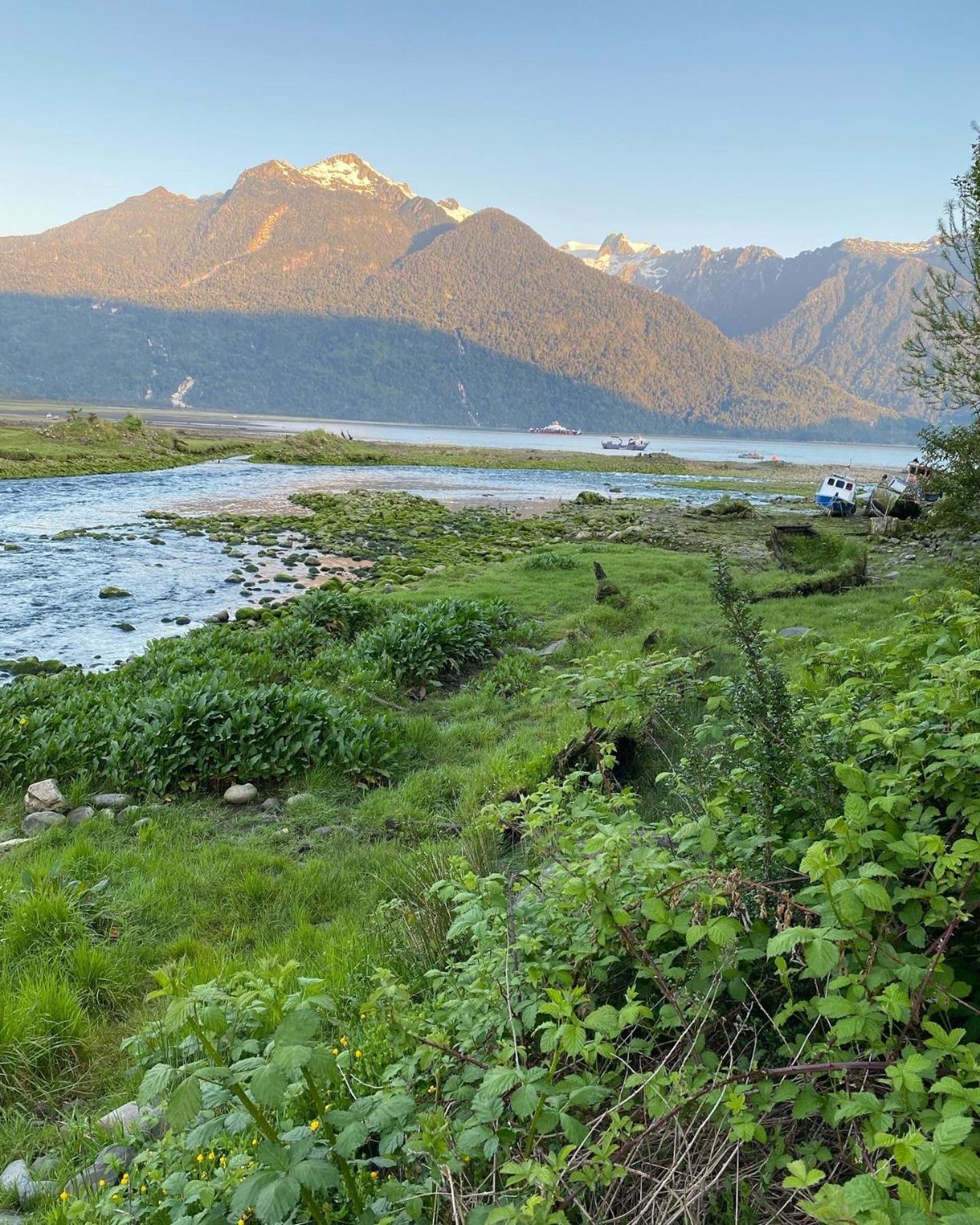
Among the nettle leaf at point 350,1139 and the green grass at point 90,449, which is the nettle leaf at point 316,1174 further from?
the green grass at point 90,449

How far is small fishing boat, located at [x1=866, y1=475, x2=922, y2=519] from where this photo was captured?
76.6 feet

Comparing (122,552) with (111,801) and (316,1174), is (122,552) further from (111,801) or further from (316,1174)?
(316,1174)

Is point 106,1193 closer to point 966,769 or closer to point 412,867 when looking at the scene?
point 412,867

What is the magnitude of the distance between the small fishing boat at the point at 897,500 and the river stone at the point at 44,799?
24.2 meters

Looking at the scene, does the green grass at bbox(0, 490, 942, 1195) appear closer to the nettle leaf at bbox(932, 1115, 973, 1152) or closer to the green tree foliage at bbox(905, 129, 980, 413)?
the nettle leaf at bbox(932, 1115, 973, 1152)

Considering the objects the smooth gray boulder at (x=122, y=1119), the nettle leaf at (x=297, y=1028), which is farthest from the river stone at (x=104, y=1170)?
the nettle leaf at (x=297, y=1028)

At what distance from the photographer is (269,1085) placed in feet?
5.37

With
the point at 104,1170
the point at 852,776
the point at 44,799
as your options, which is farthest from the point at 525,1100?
the point at 44,799

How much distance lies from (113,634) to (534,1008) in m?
12.4

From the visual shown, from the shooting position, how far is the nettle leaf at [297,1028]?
5.74 ft

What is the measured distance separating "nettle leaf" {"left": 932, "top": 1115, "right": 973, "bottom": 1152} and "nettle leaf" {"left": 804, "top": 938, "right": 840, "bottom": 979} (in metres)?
0.35

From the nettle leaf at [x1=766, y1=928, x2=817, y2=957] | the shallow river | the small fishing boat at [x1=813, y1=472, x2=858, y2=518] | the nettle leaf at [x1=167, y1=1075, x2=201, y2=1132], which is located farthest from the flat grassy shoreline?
the nettle leaf at [x1=766, y1=928, x2=817, y2=957]

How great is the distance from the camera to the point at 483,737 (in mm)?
8156

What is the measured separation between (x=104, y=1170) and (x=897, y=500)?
26380 millimetres
